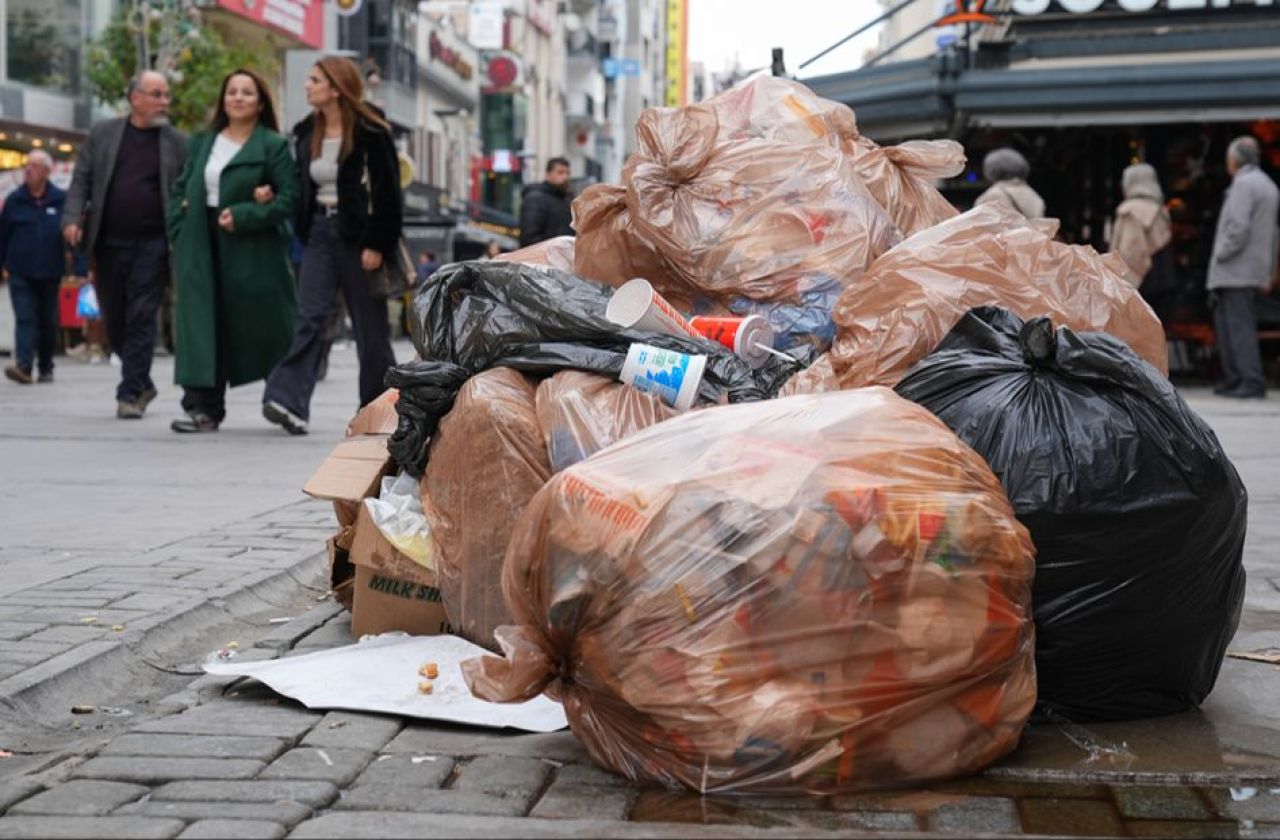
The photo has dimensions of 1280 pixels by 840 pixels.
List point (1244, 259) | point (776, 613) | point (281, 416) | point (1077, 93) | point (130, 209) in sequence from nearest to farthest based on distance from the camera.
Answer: point (776, 613) → point (281, 416) → point (130, 209) → point (1244, 259) → point (1077, 93)

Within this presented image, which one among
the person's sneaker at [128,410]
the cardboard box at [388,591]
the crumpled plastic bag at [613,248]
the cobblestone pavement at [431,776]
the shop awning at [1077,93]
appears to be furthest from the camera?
the shop awning at [1077,93]

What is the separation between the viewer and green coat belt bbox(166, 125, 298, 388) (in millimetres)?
8773

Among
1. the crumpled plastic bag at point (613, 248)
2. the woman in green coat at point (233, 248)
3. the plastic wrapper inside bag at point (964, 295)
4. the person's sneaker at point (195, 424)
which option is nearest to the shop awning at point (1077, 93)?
the woman in green coat at point (233, 248)

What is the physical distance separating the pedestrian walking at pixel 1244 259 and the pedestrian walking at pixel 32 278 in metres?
8.33

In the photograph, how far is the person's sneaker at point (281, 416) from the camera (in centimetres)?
881

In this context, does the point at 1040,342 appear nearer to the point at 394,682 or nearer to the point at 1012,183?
the point at 394,682

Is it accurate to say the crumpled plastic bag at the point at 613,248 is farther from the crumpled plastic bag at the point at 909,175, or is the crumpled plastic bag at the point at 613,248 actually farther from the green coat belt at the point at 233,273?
the green coat belt at the point at 233,273

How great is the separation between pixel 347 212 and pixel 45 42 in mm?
18416

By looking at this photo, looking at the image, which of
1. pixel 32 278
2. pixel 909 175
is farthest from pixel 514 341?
pixel 32 278

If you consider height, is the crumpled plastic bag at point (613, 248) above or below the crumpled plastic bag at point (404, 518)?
above

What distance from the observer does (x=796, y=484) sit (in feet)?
9.72

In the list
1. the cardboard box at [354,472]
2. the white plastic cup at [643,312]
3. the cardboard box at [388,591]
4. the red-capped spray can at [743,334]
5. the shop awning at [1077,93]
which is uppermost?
the shop awning at [1077,93]

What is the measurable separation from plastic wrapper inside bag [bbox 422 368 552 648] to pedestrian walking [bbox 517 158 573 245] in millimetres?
8959

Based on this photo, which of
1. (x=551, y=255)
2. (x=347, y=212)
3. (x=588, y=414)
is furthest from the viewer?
(x=347, y=212)
